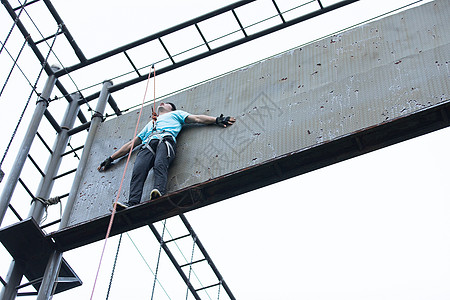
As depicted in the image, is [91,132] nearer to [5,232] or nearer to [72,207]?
[72,207]

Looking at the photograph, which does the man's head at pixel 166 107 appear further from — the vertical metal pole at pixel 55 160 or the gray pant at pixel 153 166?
the vertical metal pole at pixel 55 160

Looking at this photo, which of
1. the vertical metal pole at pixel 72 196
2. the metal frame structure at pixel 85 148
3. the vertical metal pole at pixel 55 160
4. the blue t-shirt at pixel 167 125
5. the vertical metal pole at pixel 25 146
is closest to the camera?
the metal frame structure at pixel 85 148

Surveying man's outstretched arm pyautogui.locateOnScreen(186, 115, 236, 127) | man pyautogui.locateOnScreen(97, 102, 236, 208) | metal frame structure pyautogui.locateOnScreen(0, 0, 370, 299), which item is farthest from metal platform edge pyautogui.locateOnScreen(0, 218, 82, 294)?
man's outstretched arm pyautogui.locateOnScreen(186, 115, 236, 127)

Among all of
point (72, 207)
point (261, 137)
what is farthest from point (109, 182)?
point (261, 137)

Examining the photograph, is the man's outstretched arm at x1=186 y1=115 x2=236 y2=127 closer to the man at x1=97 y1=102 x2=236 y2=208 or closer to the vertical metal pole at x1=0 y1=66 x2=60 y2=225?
the man at x1=97 y1=102 x2=236 y2=208

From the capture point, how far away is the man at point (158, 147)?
37.2 ft

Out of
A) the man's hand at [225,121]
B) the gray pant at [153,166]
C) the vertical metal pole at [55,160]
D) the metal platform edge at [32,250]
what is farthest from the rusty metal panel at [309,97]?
the vertical metal pole at [55,160]

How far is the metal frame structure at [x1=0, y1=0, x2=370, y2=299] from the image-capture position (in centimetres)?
1182

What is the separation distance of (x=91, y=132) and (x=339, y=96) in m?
4.86

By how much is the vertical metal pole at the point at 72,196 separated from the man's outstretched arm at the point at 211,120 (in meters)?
2.20

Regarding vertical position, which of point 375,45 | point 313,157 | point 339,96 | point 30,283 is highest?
point 375,45

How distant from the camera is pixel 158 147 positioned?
457 inches

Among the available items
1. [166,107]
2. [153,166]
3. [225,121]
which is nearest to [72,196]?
[153,166]

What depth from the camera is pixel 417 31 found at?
437 inches
